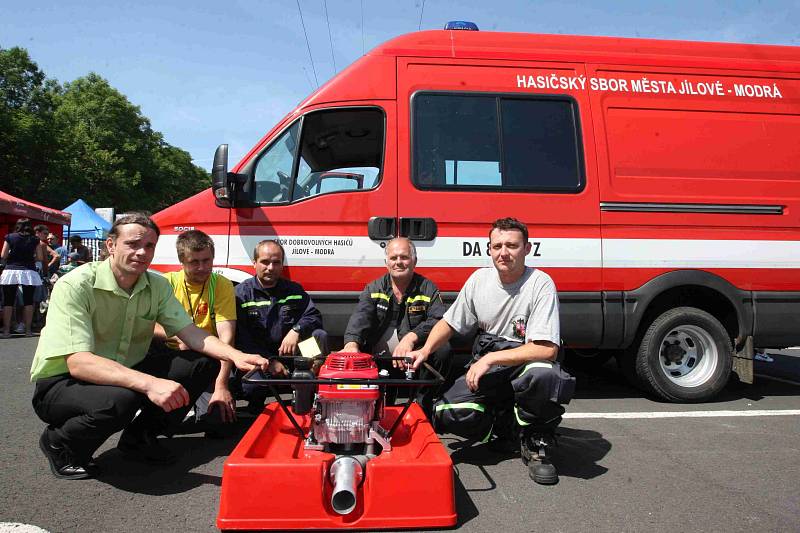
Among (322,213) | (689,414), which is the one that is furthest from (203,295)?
(689,414)

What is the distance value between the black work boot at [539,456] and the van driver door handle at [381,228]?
1.91m

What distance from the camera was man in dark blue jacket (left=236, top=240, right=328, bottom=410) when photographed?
4016mm

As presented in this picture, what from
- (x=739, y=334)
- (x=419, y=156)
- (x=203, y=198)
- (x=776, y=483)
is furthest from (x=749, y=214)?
(x=203, y=198)

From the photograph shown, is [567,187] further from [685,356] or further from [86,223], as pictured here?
[86,223]

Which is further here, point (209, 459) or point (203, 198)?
point (203, 198)

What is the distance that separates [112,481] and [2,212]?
11.7m

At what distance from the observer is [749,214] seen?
4.68m

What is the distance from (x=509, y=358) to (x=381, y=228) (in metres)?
1.75

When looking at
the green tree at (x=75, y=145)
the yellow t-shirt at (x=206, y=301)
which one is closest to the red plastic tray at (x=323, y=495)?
the yellow t-shirt at (x=206, y=301)

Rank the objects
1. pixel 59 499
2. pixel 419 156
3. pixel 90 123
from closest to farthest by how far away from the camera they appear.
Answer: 1. pixel 59 499
2. pixel 419 156
3. pixel 90 123

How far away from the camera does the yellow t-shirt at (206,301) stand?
385 cm

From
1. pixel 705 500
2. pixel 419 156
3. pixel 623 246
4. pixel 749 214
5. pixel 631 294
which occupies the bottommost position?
pixel 705 500

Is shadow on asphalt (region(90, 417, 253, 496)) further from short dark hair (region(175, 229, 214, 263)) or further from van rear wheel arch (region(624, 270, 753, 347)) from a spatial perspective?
van rear wheel arch (region(624, 270, 753, 347))

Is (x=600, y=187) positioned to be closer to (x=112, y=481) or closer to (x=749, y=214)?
(x=749, y=214)
